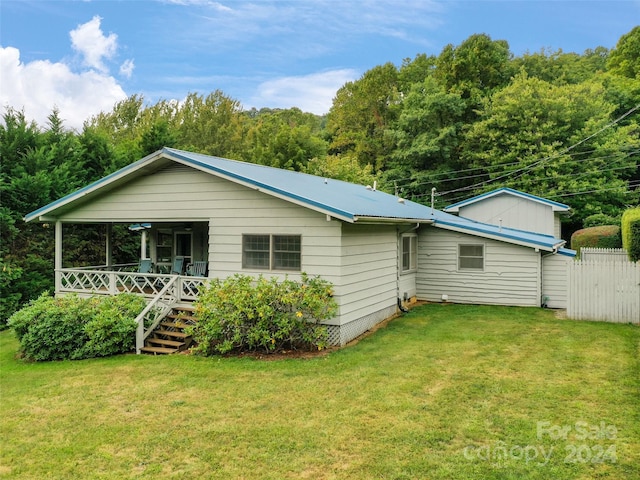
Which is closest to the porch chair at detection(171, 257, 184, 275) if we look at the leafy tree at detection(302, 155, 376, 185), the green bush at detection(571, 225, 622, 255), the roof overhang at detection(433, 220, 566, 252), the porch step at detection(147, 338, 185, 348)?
the porch step at detection(147, 338, 185, 348)

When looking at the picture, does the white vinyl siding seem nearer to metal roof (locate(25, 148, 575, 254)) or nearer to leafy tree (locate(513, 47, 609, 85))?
metal roof (locate(25, 148, 575, 254))

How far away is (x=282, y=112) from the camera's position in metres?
54.4

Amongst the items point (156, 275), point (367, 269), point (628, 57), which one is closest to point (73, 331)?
point (156, 275)

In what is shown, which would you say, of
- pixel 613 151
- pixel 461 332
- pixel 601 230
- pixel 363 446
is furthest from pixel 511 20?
pixel 363 446

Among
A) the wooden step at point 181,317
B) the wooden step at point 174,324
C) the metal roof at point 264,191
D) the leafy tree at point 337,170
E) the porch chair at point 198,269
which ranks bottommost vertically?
the wooden step at point 174,324

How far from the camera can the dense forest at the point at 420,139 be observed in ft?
54.8

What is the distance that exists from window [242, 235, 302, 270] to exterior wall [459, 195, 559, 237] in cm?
1520

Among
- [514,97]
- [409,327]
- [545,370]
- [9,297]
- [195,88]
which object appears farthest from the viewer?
[195,88]

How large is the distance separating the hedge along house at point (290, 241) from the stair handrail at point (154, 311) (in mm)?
53

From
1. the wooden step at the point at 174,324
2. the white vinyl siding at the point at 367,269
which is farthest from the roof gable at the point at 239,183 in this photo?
the wooden step at the point at 174,324

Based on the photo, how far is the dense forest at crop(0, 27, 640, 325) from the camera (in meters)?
16.7

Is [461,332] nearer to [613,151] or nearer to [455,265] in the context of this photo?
[455,265]

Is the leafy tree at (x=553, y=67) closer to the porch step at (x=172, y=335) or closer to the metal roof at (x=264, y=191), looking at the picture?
the metal roof at (x=264, y=191)

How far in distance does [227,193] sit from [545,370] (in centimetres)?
769
